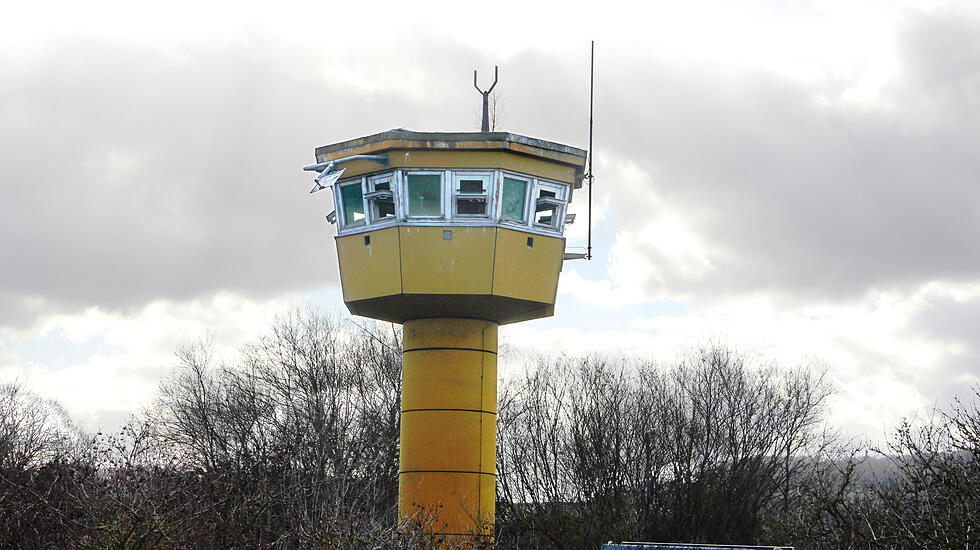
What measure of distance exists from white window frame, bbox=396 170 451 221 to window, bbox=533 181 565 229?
1.64m

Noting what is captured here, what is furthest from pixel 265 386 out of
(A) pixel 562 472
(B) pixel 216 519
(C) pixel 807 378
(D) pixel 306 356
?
(B) pixel 216 519

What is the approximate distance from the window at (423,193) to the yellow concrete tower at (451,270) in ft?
0.06

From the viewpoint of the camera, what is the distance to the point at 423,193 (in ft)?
63.6

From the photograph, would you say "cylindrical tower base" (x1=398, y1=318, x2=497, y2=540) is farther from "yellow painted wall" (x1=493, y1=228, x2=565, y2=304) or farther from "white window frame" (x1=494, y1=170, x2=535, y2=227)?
"white window frame" (x1=494, y1=170, x2=535, y2=227)

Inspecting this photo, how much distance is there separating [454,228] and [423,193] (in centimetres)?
83

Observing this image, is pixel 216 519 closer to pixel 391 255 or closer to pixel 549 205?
pixel 391 255

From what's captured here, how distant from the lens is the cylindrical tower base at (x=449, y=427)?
62.8ft

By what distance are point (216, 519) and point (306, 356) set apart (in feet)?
75.7

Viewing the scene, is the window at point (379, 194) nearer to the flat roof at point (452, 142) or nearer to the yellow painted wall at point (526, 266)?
the flat roof at point (452, 142)

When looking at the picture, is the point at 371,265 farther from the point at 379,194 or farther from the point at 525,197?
the point at 525,197

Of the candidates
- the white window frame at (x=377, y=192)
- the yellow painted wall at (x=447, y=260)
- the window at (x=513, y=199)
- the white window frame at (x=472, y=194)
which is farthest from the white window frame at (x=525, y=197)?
the white window frame at (x=377, y=192)

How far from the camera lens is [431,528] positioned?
18.1 meters

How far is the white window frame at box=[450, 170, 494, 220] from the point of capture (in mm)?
19266

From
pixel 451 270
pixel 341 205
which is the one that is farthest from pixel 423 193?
pixel 341 205
